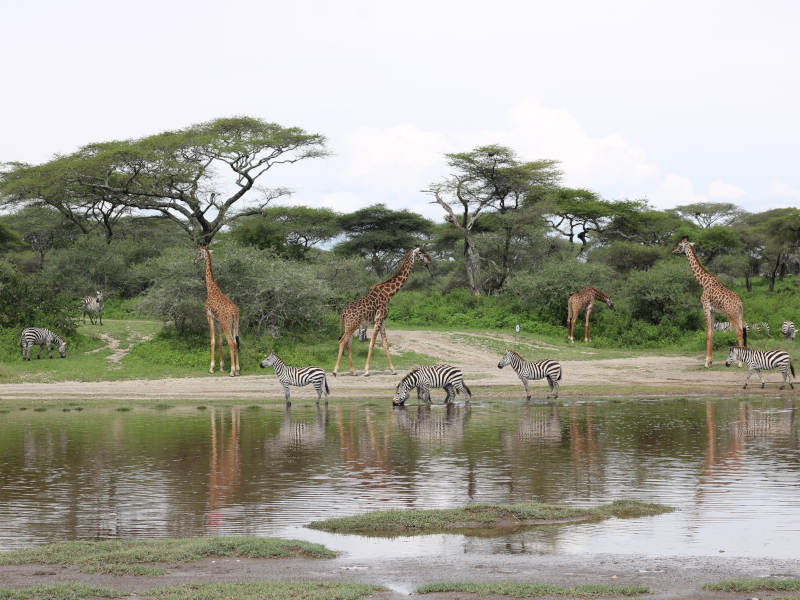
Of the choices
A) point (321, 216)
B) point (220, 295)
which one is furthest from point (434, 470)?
point (321, 216)

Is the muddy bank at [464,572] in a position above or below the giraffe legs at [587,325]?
below

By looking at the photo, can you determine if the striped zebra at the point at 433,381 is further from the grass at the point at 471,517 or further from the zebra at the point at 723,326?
the zebra at the point at 723,326

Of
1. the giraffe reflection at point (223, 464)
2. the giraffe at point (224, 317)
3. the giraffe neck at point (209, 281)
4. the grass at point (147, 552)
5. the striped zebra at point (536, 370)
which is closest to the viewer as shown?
the grass at point (147, 552)

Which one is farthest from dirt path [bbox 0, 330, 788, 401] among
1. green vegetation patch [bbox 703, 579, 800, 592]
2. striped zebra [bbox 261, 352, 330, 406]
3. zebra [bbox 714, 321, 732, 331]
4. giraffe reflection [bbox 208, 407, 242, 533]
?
green vegetation patch [bbox 703, 579, 800, 592]

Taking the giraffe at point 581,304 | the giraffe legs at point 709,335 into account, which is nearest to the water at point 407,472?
the giraffe legs at point 709,335

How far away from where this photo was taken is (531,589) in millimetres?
7270

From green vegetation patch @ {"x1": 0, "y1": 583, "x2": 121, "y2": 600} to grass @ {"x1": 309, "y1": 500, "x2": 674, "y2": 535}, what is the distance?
3009mm

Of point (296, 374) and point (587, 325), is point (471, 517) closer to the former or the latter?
point (296, 374)

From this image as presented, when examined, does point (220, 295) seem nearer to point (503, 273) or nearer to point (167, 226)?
point (503, 273)

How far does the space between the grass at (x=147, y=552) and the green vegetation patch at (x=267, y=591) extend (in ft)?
2.34

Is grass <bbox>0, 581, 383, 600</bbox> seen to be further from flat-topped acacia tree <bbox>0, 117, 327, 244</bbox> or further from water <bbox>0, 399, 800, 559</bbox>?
flat-topped acacia tree <bbox>0, 117, 327, 244</bbox>

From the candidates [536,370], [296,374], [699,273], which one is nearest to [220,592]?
[296,374]

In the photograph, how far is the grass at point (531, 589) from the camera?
23.6 ft

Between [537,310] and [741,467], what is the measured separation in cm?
2968
